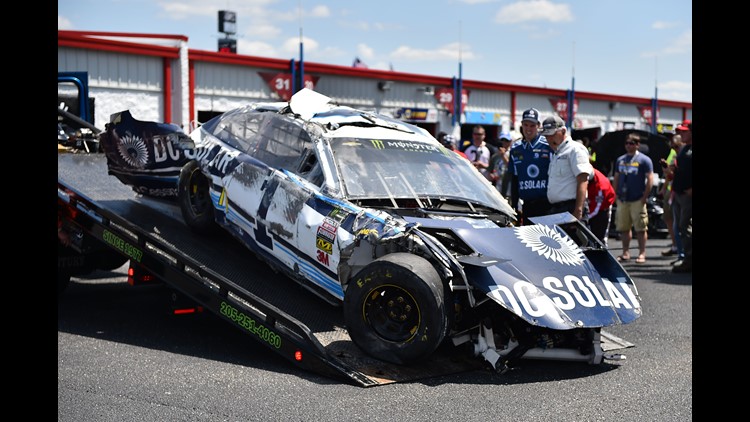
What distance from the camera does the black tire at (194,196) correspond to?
25.2 feet

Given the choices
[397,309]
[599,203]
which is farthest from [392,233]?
[599,203]

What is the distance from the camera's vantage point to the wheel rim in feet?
18.1

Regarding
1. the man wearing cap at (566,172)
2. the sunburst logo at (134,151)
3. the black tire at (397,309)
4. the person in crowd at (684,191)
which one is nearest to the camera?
the black tire at (397,309)

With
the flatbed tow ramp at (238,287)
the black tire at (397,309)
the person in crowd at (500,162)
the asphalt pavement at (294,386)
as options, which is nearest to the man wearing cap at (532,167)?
the asphalt pavement at (294,386)

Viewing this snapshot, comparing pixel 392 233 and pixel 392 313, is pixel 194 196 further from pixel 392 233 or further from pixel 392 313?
pixel 392 313

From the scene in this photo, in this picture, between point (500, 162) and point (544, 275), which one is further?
point (500, 162)

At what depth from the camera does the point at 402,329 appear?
18.3 feet

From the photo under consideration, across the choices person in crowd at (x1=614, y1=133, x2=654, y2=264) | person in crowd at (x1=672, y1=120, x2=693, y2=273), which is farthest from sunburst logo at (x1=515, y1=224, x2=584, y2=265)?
person in crowd at (x1=614, y1=133, x2=654, y2=264)

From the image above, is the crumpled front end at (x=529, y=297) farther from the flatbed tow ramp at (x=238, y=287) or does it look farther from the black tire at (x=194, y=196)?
the black tire at (x=194, y=196)

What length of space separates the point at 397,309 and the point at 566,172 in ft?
10.1

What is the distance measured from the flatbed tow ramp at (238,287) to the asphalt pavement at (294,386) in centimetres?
16

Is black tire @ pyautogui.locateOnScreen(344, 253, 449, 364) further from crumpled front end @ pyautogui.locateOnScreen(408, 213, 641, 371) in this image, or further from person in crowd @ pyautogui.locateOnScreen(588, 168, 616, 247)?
person in crowd @ pyautogui.locateOnScreen(588, 168, 616, 247)

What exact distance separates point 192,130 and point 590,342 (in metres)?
4.67

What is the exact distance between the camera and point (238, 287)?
237 inches
